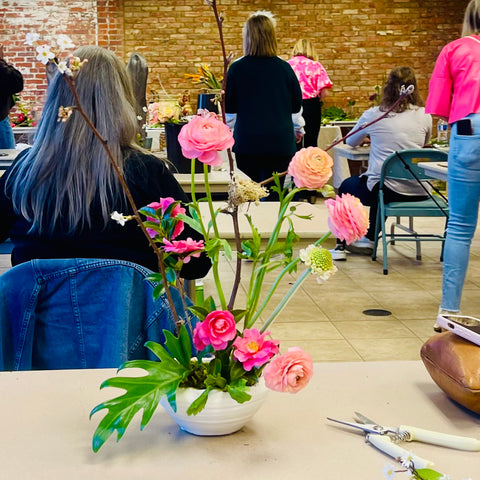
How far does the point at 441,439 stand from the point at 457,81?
8.80 feet

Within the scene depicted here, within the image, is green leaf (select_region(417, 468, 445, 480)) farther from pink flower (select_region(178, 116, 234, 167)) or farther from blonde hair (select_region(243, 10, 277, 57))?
blonde hair (select_region(243, 10, 277, 57))

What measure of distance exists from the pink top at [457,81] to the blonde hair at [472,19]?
0.05 metres

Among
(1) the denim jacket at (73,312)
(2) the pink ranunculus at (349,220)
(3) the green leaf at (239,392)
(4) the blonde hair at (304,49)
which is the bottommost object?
(4) the blonde hair at (304,49)

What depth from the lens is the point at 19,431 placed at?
1.12 metres

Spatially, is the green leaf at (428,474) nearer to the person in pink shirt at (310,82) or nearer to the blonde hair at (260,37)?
the blonde hair at (260,37)

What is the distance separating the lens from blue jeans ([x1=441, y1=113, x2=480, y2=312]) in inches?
137

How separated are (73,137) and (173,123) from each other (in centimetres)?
201

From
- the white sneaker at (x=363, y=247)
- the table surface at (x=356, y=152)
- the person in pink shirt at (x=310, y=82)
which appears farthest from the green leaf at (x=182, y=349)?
the person in pink shirt at (x=310, y=82)

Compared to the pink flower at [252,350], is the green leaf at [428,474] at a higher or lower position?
lower

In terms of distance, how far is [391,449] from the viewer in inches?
41.5

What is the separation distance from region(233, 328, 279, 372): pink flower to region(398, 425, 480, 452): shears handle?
8.6 inches

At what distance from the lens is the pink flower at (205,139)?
102 centimetres

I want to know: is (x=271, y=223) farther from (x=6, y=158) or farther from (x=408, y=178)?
(x=408, y=178)

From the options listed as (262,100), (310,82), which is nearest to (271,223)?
(262,100)
